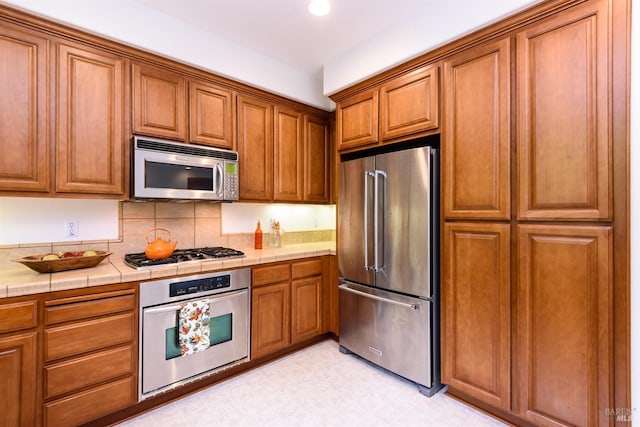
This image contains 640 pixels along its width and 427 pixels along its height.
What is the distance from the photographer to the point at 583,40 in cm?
153

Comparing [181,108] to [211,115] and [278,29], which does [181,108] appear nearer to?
[211,115]

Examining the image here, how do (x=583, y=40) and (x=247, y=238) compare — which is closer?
(x=583, y=40)

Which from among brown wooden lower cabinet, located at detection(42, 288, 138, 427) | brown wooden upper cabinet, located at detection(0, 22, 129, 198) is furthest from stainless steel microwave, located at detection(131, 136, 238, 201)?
brown wooden lower cabinet, located at detection(42, 288, 138, 427)

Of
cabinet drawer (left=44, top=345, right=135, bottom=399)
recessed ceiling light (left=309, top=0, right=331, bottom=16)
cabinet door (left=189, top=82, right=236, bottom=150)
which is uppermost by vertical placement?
recessed ceiling light (left=309, top=0, right=331, bottom=16)

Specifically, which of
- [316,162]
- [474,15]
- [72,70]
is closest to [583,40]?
[474,15]

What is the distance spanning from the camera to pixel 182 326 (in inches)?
80.3

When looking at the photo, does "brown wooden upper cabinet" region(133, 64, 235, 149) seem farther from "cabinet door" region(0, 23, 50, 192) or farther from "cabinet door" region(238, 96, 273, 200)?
"cabinet door" region(0, 23, 50, 192)

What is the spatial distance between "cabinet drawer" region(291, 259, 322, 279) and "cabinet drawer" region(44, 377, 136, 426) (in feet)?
4.39

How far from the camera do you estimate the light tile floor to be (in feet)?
6.18

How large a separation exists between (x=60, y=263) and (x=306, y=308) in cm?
179

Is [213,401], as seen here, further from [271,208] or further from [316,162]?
[316,162]

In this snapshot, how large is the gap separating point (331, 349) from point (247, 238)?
4.37ft

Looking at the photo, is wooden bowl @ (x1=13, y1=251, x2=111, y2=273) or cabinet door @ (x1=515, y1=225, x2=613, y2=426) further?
wooden bowl @ (x1=13, y1=251, x2=111, y2=273)

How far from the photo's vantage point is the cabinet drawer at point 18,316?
1.51m
